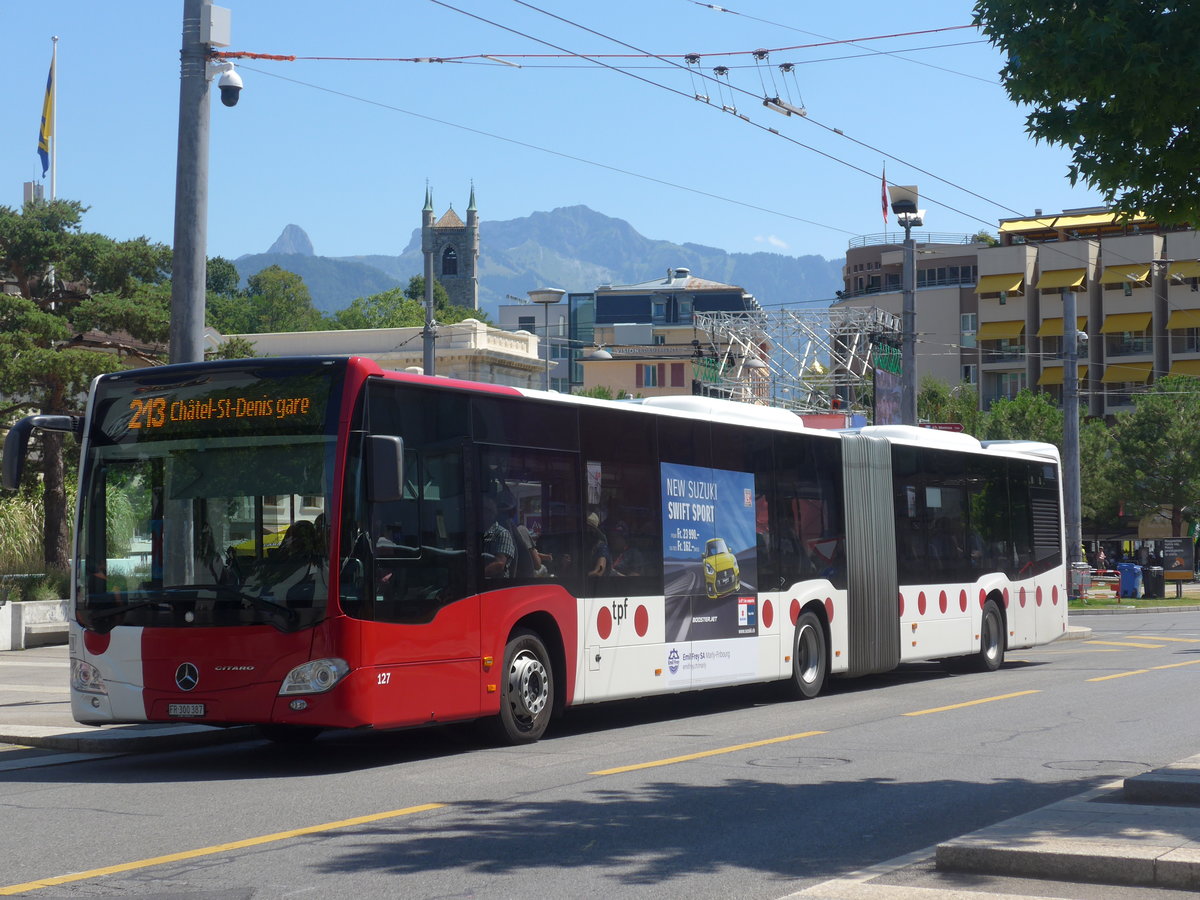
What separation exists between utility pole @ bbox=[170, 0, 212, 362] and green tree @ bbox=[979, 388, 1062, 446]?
6353cm

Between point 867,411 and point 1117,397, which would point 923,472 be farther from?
point 1117,397

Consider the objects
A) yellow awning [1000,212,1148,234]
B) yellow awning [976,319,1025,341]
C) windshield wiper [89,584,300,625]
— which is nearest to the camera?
windshield wiper [89,584,300,625]

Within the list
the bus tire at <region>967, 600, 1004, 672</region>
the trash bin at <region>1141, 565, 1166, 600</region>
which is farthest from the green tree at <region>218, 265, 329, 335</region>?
the bus tire at <region>967, 600, 1004, 672</region>

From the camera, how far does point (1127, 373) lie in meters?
86.1

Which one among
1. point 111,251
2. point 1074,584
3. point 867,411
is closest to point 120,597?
point 111,251

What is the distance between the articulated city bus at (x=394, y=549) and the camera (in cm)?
1102

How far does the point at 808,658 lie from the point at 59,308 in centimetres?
2223

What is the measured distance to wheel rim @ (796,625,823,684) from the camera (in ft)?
57.4

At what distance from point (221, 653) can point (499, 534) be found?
251 cm

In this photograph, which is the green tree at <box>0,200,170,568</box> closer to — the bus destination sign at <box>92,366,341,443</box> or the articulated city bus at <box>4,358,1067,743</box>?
the articulated city bus at <box>4,358,1067,743</box>

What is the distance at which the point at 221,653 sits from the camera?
11109 millimetres

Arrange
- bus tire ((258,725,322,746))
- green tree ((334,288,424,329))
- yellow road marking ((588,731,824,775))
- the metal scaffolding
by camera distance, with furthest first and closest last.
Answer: green tree ((334,288,424,329)) < the metal scaffolding < bus tire ((258,725,322,746)) < yellow road marking ((588,731,824,775))

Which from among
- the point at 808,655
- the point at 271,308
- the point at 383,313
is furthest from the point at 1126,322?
the point at 808,655

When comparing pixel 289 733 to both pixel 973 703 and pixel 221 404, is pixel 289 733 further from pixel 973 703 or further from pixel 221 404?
pixel 973 703
